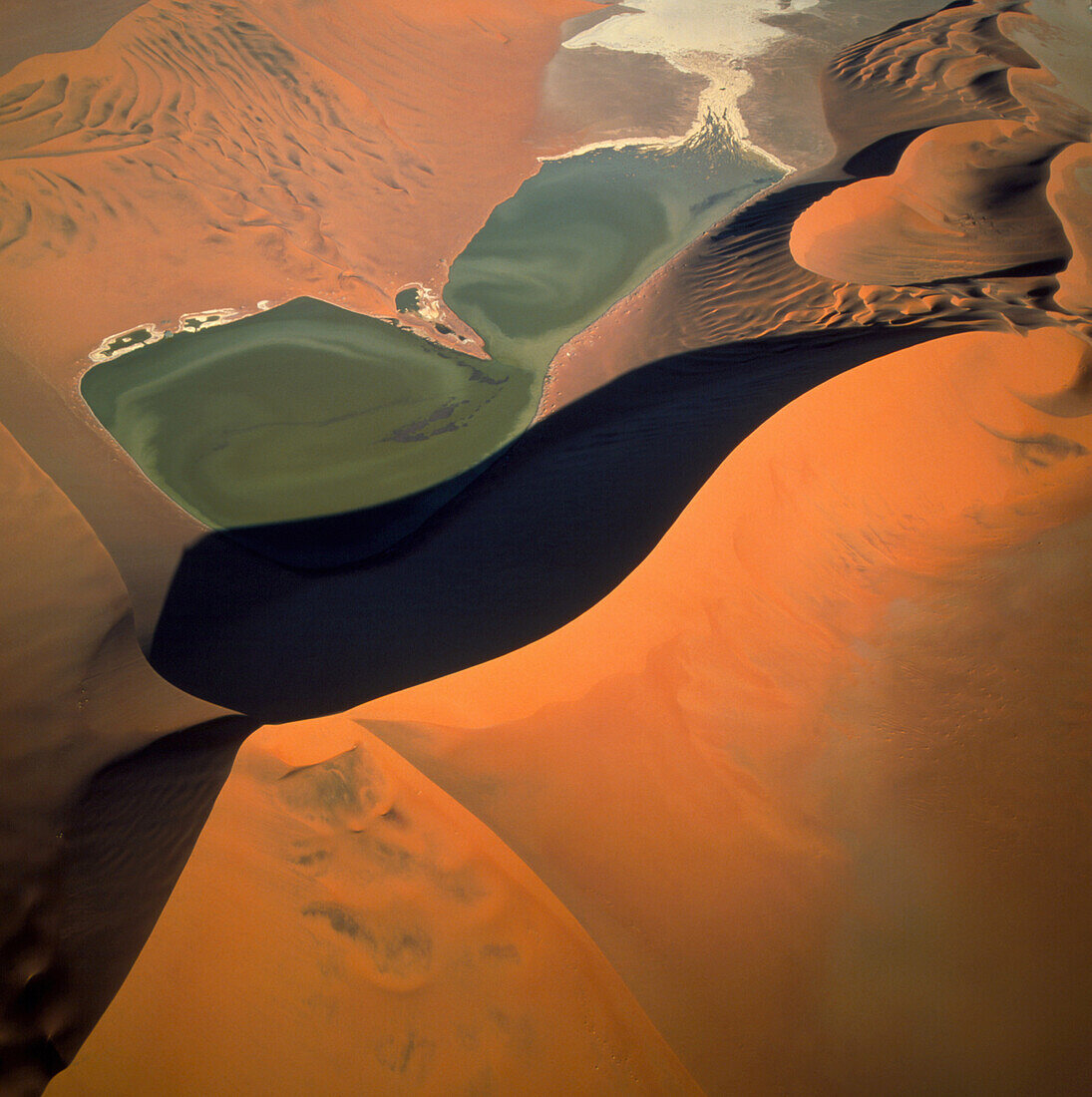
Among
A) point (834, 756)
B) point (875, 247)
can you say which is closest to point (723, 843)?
point (834, 756)

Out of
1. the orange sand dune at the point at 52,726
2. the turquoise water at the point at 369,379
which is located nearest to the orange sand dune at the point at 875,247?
the turquoise water at the point at 369,379

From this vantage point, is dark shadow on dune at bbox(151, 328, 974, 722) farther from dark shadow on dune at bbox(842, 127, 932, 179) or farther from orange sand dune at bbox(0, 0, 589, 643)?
dark shadow on dune at bbox(842, 127, 932, 179)

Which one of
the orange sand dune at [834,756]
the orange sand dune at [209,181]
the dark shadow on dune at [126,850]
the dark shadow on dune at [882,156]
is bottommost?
the orange sand dune at [834,756]

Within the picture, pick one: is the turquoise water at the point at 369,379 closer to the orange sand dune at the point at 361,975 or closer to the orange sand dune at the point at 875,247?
the orange sand dune at the point at 875,247

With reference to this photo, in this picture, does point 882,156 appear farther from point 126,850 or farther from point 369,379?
point 126,850

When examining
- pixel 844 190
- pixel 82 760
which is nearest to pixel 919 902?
pixel 82 760

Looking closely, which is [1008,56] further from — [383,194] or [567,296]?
[383,194]
